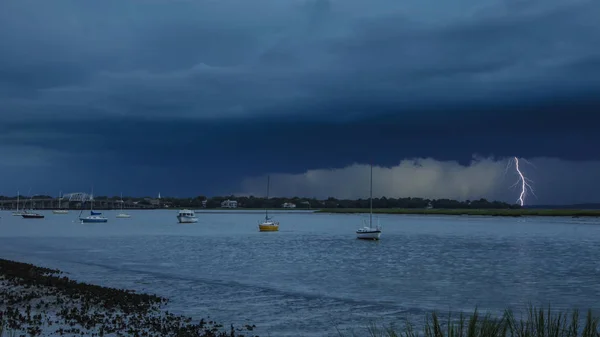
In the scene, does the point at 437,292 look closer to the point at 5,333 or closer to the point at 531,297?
the point at 531,297

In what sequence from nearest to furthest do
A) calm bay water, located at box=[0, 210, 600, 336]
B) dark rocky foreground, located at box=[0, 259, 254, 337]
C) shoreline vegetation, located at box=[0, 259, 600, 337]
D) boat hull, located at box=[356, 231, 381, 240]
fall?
shoreline vegetation, located at box=[0, 259, 600, 337]
dark rocky foreground, located at box=[0, 259, 254, 337]
calm bay water, located at box=[0, 210, 600, 336]
boat hull, located at box=[356, 231, 381, 240]

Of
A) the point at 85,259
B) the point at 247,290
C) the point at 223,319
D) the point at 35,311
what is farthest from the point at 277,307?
the point at 85,259

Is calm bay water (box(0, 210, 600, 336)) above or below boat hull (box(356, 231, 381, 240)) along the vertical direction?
below

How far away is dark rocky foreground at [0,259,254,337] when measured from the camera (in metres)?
23.9

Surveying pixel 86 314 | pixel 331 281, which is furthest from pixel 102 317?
pixel 331 281

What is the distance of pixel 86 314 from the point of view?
90.0ft

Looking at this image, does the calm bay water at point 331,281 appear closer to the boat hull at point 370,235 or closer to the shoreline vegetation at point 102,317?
the shoreline vegetation at point 102,317

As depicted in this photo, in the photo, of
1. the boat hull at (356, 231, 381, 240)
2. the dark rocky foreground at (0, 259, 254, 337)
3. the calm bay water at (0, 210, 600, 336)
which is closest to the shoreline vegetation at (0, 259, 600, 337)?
the dark rocky foreground at (0, 259, 254, 337)

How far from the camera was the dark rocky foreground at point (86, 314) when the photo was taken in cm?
2389

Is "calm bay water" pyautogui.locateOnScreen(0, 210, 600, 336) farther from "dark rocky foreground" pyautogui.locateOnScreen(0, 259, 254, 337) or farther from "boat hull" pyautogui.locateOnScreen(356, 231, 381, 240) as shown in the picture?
"boat hull" pyautogui.locateOnScreen(356, 231, 381, 240)

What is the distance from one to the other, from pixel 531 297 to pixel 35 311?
2987cm

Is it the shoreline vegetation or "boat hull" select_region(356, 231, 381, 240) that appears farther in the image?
"boat hull" select_region(356, 231, 381, 240)

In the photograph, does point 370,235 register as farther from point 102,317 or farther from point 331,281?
point 102,317

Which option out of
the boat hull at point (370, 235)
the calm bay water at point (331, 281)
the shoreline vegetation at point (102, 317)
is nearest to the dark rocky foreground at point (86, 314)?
the shoreline vegetation at point (102, 317)
